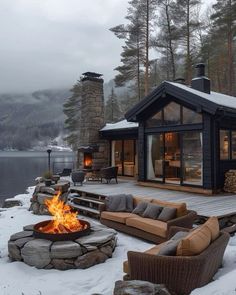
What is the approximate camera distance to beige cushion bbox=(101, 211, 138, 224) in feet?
24.3

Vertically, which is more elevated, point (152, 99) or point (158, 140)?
point (152, 99)

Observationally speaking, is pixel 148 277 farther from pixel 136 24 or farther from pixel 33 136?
pixel 33 136

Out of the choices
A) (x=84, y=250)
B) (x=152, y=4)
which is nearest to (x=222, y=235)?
(x=84, y=250)

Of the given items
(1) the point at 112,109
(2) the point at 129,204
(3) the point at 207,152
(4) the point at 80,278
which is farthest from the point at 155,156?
(1) the point at 112,109

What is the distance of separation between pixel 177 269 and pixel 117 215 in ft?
12.4

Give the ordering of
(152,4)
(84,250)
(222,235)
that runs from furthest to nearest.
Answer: (152,4), (84,250), (222,235)

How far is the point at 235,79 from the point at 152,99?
17.5 metres

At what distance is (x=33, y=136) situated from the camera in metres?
137

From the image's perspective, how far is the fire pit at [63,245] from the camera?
5762mm

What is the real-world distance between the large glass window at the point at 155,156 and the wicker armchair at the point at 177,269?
762 cm

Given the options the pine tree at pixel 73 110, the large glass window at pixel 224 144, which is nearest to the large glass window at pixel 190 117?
the large glass window at pixel 224 144

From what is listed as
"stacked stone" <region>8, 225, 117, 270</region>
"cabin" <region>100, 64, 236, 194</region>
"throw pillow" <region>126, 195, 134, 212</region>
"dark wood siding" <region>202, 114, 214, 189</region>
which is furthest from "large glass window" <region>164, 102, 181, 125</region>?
"stacked stone" <region>8, 225, 117, 270</region>

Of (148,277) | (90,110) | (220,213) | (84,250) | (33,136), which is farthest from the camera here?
(33,136)

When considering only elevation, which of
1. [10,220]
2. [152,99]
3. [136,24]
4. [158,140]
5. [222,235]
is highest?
[136,24]
